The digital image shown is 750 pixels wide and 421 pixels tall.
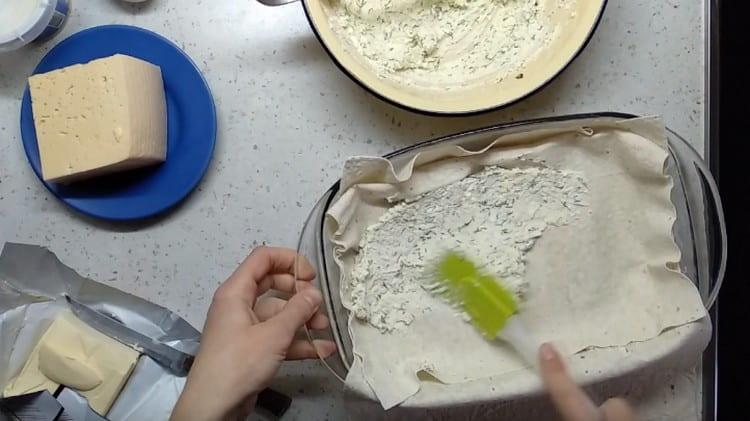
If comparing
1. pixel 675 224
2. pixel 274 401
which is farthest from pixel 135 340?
pixel 675 224

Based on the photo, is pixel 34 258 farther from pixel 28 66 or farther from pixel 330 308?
pixel 330 308

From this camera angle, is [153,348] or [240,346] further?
[153,348]

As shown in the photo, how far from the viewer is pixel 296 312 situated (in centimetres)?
66

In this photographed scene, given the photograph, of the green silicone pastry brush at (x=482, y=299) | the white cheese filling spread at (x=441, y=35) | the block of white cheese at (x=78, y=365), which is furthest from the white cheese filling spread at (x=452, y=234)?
the block of white cheese at (x=78, y=365)

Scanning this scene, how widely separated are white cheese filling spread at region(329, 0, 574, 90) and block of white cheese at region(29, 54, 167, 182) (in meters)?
0.20

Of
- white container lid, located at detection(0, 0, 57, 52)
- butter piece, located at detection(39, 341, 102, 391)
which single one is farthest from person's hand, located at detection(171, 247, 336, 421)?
white container lid, located at detection(0, 0, 57, 52)

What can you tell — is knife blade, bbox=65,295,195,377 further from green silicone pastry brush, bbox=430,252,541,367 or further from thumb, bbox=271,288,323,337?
green silicone pastry brush, bbox=430,252,541,367

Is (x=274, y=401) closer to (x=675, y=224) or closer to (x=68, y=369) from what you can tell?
(x=68, y=369)

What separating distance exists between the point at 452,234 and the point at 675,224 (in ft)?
0.67

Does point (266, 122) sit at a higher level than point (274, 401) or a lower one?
higher

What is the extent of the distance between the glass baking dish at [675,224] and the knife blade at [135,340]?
157 millimetres

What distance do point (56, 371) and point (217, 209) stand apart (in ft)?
0.74

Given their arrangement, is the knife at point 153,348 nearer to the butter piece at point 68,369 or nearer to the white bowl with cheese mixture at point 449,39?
the butter piece at point 68,369

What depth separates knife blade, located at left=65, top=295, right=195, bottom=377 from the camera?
776mm
